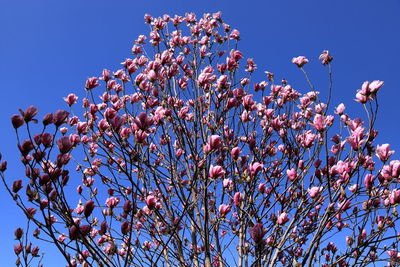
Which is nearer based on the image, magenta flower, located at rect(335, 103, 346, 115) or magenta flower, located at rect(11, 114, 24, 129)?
magenta flower, located at rect(11, 114, 24, 129)

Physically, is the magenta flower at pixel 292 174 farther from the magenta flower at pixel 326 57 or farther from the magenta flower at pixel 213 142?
the magenta flower at pixel 326 57

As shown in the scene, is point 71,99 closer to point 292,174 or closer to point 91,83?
point 91,83

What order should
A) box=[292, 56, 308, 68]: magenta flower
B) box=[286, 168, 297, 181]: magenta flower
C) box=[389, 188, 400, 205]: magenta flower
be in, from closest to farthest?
box=[389, 188, 400, 205]: magenta flower, box=[286, 168, 297, 181]: magenta flower, box=[292, 56, 308, 68]: magenta flower

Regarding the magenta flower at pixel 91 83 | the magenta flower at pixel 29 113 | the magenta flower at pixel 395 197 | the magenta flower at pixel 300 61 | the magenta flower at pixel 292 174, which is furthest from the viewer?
the magenta flower at pixel 91 83

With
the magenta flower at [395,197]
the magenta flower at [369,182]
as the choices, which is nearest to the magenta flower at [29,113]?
the magenta flower at [369,182]

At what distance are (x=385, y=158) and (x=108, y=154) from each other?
260 cm

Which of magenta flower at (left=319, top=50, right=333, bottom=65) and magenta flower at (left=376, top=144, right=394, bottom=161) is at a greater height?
magenta flower at (left=319, top=50, right=333, bottom=65)

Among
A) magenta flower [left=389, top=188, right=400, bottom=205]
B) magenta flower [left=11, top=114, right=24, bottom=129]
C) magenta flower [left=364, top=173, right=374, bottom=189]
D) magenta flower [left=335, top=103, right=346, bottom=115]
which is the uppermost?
magenta flower [left=335, top=103, right=346, bottom=115]

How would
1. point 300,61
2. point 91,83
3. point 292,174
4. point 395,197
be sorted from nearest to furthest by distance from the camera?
point 395,197 → point 292,174 → point 300,61 → point 91,83

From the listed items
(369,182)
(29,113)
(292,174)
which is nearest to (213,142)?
(292,174)

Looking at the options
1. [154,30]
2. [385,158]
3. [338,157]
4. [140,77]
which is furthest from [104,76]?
[385,158]

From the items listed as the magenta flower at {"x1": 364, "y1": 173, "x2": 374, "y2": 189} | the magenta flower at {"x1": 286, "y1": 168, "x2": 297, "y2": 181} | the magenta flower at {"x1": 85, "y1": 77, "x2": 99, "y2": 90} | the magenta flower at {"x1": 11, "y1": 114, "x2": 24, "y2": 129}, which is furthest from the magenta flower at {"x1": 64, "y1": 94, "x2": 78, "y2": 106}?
the magenta flower at {"x1": 364, "y1": 173, "x2": 374, "y2": 189}

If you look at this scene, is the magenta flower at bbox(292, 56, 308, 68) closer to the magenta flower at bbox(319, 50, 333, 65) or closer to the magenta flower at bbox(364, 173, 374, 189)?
the magenta flower at bbox(319, 50, 333, 65)

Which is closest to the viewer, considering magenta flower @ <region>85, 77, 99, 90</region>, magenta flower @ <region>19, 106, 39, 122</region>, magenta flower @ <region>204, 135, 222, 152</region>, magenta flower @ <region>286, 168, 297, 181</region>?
magenta flower @ <region>19, 106, 39, 122</region>
